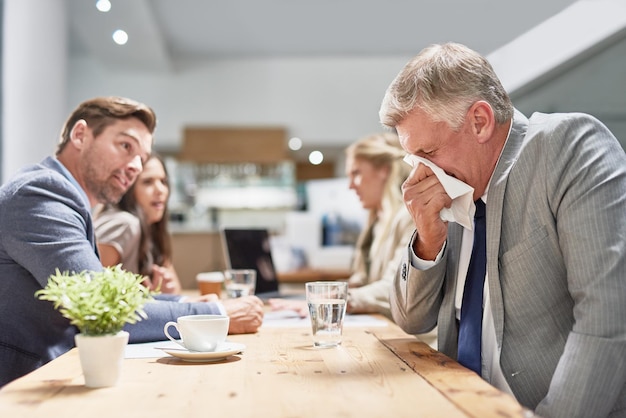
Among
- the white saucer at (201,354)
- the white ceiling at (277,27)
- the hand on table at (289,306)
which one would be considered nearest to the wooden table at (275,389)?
the white saucer at (201,354)

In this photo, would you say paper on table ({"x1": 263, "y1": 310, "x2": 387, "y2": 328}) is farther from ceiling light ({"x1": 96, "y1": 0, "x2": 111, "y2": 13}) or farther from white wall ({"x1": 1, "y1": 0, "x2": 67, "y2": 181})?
ceiling light ({"x1": 96, "y1": 0, "x2": 111, "y2": 13})

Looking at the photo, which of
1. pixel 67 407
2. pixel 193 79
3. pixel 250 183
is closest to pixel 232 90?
pixel 193 79

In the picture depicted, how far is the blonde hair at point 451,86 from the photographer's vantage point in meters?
1.44

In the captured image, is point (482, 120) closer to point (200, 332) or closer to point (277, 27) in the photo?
point (200, 332)

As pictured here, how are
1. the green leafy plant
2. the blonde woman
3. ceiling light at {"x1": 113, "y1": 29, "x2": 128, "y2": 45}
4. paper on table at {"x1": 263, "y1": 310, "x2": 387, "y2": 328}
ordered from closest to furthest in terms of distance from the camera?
the green leafy plant
paper on table at {"x1": 263, "y1": 310, "x2": 387, "y2": 328}
the blonde woman
ceiling light at {"x1": 113, "y1": 29, "x2": 128, "y2": 45}

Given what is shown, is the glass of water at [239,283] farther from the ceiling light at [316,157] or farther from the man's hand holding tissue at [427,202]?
the ceiling light at [316,157]

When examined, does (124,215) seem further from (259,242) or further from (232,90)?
(232,90)

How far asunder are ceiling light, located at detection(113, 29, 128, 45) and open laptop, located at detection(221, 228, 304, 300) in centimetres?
441

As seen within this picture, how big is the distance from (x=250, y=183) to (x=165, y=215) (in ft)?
19.1

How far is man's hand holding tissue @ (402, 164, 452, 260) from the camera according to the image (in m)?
1.50

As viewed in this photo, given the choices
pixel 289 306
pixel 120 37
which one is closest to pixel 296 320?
pixel 289 306

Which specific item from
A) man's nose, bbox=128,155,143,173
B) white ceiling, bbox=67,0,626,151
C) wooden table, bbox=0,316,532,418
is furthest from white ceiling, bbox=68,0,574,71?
wooden table, bbox=0,316,532,418

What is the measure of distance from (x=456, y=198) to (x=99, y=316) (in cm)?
79

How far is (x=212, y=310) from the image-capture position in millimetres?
1624
